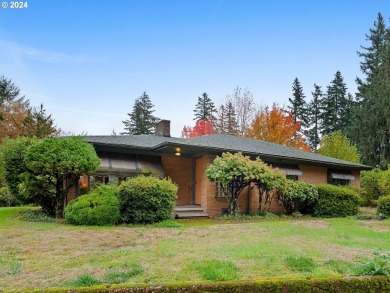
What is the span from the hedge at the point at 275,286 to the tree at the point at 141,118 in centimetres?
4093

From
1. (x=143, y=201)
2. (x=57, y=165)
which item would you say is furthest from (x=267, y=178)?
(x=57, y=165)

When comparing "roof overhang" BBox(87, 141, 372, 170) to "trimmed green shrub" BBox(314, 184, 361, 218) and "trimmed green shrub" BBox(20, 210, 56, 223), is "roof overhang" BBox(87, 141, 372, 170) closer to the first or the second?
"trimmed green shrub" BBox(314, 184, 361, 218)

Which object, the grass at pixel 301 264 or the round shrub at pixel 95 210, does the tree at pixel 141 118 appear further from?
the grass at pixel 301 264

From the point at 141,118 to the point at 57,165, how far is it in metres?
35.2

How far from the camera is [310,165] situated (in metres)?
16.9

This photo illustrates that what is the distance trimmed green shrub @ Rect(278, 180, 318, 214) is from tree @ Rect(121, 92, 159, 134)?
31.4 metres

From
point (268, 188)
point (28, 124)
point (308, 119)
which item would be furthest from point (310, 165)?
point (308, 119)

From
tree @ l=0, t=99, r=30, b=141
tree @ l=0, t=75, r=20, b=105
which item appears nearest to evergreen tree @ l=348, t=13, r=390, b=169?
tree @ l=0, t=99, r=30, b=141

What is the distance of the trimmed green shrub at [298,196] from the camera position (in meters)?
13.5

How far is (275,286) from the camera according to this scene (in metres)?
2.99

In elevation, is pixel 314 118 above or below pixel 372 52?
below

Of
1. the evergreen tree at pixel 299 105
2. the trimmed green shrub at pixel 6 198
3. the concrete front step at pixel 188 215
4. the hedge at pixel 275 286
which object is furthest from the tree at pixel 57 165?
the evergreen tree at pixel 299 105

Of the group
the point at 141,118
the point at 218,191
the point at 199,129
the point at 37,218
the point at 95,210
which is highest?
the point at 141,118

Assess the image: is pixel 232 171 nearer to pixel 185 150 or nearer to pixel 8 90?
pixel 185 150
